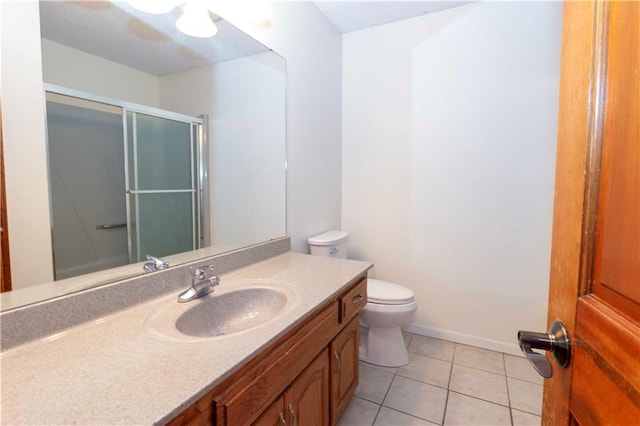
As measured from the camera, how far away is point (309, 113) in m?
2.06

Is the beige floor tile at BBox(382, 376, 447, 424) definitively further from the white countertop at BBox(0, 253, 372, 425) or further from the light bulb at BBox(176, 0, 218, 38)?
the light bulb at BBox(176, 0, 218, 38)

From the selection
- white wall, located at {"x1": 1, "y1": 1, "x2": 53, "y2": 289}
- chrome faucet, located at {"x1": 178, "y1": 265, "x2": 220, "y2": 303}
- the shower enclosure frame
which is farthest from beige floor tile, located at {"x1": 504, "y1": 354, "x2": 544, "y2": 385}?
white wall, located at {"x1": 1, "y1": 1, "x2": 53, "y2": 289}

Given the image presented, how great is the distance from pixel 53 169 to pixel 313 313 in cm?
89

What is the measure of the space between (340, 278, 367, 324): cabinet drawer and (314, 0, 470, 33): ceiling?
181 centimetres

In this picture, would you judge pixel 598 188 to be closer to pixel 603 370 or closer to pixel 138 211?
pixel 603 370

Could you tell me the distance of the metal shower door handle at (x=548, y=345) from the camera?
19.6 inches

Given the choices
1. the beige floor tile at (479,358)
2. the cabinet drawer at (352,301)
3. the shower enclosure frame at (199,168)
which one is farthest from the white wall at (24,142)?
the beige floor tile at (479,358)

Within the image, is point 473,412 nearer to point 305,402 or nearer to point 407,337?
point 407,337

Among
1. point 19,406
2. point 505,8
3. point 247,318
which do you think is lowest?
point 247,318

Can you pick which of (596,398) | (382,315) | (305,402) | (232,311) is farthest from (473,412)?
(596,398)

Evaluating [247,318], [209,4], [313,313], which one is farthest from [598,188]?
[209,4]

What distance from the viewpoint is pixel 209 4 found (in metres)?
1.33

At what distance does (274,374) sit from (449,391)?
4.41 feet

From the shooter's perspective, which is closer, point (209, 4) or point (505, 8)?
point (209, 4)
